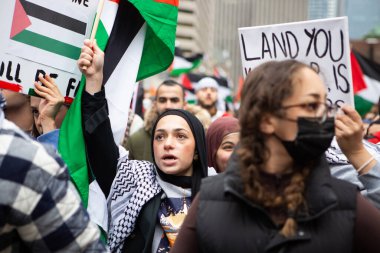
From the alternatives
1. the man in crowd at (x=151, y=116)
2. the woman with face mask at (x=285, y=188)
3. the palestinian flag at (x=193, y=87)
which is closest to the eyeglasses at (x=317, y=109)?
the woman with face mask at (x=285, y=188)

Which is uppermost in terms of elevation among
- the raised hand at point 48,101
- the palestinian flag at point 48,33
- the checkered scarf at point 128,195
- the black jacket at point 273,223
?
the palestinian flag at point 48,33

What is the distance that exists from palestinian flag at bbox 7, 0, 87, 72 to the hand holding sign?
0.76ft

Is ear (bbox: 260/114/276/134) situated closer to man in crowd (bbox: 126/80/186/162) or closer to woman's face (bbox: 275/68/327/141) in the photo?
woman's face (bbox: 275/68/327/141)

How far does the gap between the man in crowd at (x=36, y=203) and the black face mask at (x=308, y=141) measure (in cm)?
76

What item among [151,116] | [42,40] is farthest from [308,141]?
[151,116]

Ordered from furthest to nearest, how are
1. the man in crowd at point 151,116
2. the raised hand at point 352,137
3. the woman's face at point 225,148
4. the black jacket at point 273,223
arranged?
the man in crowd at point 151,116 → the woman's face at point 225,148 → the raised hand at point 352,137 → the black jacket at point 273,223

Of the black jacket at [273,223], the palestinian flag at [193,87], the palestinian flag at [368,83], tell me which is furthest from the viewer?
the palestinian flag at [193,87]

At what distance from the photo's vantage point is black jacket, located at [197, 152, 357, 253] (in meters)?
2.56

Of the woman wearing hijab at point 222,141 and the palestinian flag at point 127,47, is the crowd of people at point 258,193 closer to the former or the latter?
the palestinian flag at point 127,47

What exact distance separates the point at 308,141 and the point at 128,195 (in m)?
1.91

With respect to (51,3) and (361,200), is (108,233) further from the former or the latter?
(361,200)

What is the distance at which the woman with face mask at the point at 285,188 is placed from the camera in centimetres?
257

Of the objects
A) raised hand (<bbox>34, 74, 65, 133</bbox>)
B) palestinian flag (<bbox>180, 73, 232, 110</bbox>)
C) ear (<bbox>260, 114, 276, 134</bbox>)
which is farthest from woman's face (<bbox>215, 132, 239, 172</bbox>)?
palestinian flag (<bbox>180, 73, 232, 110</bbox>)

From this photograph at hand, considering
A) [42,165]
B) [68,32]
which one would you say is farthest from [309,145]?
[68,32]
